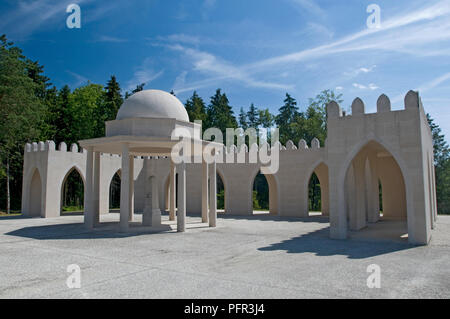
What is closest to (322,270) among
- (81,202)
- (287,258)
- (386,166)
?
(287,258)

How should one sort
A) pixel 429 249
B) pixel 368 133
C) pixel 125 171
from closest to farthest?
pixel 429 249 → pixel 368 133 → pixel 125 171

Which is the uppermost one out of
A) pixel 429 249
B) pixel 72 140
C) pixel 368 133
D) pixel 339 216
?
pixel 72 140

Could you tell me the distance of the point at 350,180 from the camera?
1388cm

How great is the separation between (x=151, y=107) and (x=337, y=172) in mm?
7758

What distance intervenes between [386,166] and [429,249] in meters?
11.6

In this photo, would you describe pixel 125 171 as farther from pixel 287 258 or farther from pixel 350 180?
pixel 350 180

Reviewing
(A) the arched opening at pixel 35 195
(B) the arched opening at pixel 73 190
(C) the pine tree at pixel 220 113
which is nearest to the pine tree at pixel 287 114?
(C) the pine tree at pixel 220 113

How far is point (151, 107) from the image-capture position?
13.6 meters

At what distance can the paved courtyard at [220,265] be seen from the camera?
5.43m

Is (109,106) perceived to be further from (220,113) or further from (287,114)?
(287,114)

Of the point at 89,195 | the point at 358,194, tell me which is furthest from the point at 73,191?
the point at 358,194

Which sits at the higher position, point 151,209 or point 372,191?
point 372,191

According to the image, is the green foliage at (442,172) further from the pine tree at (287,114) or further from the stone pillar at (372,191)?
the stone pillar at (372,191)

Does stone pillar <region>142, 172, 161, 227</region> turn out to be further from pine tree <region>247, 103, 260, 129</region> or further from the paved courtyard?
pine tree <region>247, 103, 260, 129</region>
